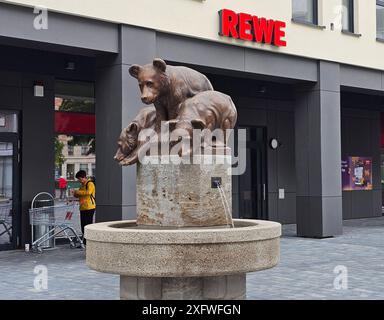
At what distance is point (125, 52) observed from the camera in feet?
37.6

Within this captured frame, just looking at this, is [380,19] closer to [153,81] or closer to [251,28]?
[251,28]

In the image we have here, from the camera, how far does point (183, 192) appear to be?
19.9ft

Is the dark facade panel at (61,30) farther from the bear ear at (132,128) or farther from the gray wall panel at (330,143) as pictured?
the gray wall panel at (330,143)

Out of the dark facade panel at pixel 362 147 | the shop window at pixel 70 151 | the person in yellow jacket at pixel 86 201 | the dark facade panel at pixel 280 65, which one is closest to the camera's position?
the dark facade panel at pixel 280 65

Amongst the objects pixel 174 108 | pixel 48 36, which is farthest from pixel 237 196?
pixel 174 108

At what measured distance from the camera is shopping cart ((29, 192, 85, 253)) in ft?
43.3

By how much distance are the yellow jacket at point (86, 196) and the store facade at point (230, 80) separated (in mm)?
764

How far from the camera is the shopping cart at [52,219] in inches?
519

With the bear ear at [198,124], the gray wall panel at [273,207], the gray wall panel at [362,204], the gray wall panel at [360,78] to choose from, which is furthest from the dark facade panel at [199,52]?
the gray wall panel at [362,204]

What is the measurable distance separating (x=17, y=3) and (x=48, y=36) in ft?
2.38

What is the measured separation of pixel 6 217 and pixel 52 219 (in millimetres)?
1062

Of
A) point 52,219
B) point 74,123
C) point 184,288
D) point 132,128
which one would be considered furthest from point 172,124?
point 74,123

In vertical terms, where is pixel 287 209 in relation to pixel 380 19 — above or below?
below
